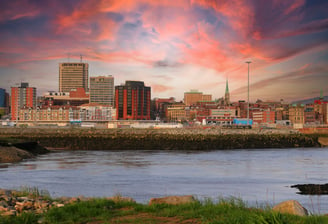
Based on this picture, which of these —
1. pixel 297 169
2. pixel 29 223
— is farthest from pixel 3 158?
pixel 29 223

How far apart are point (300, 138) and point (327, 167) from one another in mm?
40581

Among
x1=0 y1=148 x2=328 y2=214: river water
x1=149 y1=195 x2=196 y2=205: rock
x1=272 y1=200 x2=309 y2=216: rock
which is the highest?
x1=272 y1=200 x2=309 y2=216: rock

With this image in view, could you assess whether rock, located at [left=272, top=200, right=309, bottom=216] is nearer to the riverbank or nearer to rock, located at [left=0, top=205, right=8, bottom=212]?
the riverbank

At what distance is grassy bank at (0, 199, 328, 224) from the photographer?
942cm

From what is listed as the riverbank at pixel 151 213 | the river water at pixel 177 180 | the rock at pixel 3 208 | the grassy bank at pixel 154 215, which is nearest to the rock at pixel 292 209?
the riverbank at pixel 151 213

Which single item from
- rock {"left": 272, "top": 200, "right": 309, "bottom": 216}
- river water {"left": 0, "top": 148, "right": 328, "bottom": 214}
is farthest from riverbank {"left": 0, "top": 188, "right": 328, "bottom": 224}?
river water {"left": 0, "top": 148, "right": 328, "bottom": 214}

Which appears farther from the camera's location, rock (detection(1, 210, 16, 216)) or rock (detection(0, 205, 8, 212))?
rock (detection(0, 205, 8, 212))

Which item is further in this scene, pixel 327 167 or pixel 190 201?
pixel 327 167

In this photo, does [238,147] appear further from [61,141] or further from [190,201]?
[190,201]

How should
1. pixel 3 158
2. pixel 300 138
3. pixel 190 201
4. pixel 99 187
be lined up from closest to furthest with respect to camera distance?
pixel 190 201, pixel 99 187, pixel 3 158, pixel 300 138

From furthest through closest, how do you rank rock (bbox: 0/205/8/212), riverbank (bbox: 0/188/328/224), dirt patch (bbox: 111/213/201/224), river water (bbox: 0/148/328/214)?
river water (bbox: 0/148/328/214) < rock (bbox: 0/205/8/212) < dirt patch (bbox: 111/213/201/224) < riverbank (bbox: 0/188/328/224)

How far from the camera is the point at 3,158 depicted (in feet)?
128

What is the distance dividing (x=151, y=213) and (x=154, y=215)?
0.84ft

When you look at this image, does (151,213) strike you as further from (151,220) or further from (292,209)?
(292,209)
